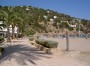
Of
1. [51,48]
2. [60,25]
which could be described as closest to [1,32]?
[51,48]

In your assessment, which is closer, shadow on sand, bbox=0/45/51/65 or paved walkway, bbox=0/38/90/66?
paved walkway, bbox=0/38/90/66

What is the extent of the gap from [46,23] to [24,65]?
14100 centimetres

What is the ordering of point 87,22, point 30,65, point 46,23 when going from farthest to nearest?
point 87,22 < point 46,23 < point 30,65

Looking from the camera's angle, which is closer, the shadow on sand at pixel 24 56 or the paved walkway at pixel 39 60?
the paved walkway at pixel 39 60

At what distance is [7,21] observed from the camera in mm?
48281

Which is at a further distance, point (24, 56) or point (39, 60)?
point (24, 56)

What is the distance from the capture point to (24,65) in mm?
11109

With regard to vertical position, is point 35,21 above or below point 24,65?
above

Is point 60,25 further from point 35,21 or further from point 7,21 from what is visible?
point 7,21

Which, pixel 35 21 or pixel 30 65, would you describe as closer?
pixel 30 65

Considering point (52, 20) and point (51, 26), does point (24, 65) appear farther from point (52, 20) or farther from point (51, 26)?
point (52, 20)

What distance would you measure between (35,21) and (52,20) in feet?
118

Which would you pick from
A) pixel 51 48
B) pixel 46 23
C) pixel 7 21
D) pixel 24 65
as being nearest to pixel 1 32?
pixel 7 21

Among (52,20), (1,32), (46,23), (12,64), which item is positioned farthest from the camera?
Answer: (52,20)
